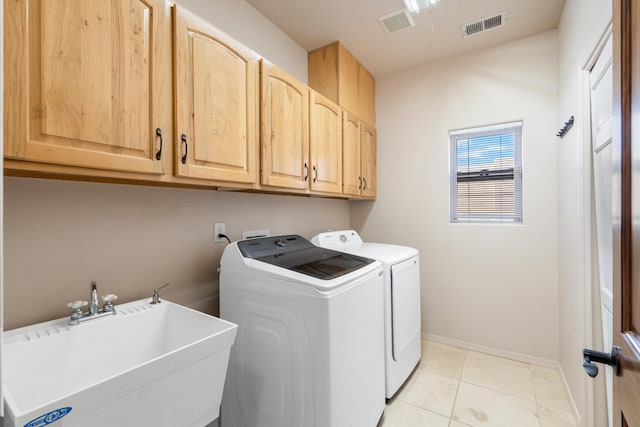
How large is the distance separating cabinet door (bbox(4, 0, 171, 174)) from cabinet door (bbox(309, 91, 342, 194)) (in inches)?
41.5

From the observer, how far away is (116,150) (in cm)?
102

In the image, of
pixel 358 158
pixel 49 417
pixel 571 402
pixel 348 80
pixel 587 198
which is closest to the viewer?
pixel 49 417

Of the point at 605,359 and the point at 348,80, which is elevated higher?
the point at 348,80

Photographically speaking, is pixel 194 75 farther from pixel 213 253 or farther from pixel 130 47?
pixel 213 253

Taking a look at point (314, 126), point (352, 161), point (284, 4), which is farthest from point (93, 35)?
point (352, 161)

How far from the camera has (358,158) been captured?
8.87 feet

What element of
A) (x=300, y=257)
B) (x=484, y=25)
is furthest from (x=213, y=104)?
(x=484, y=25)

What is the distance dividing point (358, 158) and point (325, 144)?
592 millimetres

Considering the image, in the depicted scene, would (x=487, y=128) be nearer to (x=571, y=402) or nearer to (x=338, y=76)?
(x=338, y=76)

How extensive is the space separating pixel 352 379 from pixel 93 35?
1.75 metres

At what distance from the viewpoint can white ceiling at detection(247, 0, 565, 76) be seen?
6.73ft

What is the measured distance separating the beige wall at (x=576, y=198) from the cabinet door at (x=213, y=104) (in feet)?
5.46

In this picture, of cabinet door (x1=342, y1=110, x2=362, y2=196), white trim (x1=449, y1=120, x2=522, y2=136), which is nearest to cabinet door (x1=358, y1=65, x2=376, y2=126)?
cabinet door (x1=342, y1=110, x2=362, y2=196)

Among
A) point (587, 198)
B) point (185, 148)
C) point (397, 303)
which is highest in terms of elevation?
point (185, 148)
